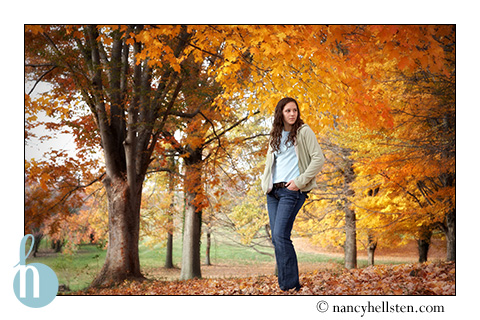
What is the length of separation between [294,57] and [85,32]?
13.4 ft

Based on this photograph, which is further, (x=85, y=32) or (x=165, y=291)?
(x=85, y=32)

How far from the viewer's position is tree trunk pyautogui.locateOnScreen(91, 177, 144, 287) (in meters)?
7.30

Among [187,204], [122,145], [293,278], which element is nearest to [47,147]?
[122,145]

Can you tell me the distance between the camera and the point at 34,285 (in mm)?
4051

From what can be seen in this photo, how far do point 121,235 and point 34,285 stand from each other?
3.45 m

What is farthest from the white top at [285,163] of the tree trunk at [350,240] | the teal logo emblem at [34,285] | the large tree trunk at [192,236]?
the tree trunk at [350,240]

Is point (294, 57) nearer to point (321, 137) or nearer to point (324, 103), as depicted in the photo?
point (324, 103)

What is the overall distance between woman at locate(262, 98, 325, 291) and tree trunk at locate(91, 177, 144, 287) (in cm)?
Answer: 429

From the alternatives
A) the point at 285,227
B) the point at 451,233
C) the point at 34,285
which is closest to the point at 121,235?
the point at 34,285

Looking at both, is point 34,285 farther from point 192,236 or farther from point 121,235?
point 192,236

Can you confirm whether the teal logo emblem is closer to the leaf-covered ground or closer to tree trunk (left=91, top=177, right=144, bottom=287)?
the leaf-covered ground

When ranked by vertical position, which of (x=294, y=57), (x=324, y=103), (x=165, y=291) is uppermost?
(x=294, y=57)

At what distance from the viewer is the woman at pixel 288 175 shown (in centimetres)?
371

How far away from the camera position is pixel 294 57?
5.47m
